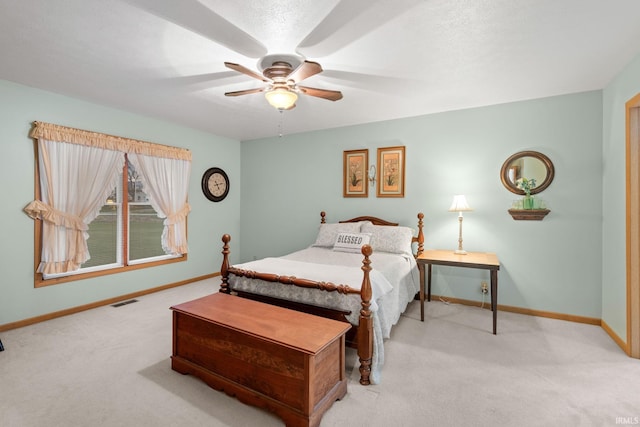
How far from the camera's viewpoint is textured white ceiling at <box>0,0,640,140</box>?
1.98 metres

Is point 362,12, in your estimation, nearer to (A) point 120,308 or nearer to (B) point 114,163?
(B) point 114,163

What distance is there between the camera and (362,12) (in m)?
1.98

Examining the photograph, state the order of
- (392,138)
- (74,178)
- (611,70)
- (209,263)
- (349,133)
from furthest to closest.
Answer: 1. (209,263)
2. (349,133)
3. (392,138)
4. (74,178)
5. (611,70)

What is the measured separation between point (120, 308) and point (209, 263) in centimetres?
176

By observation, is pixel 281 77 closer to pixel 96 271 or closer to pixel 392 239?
pixel 392 239

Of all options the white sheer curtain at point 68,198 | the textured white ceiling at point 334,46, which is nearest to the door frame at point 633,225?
the textured white ceiling at point 334,46

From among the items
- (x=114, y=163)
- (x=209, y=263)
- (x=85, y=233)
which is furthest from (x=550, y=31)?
(x=209, y=263)

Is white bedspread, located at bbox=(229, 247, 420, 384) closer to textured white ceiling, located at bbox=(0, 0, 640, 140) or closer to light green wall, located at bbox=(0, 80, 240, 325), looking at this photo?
textured white ceiling, located at bbox=(0, 0, 640, 140)

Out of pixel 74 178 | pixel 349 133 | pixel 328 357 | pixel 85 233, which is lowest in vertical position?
pixel 328 357

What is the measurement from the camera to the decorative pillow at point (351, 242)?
4121 millimetres

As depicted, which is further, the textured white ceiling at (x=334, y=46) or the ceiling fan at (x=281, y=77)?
the ceiling fan at (x=281, y=77)

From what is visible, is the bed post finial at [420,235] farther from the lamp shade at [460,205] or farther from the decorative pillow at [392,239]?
the lamp shade at [460,205]

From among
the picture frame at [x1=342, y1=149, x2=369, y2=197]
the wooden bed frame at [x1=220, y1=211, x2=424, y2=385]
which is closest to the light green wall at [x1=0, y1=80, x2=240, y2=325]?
the wooden bed frame at [x1=220, y1=211, x2=424, y2=385]

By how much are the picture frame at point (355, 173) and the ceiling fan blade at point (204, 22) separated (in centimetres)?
259
